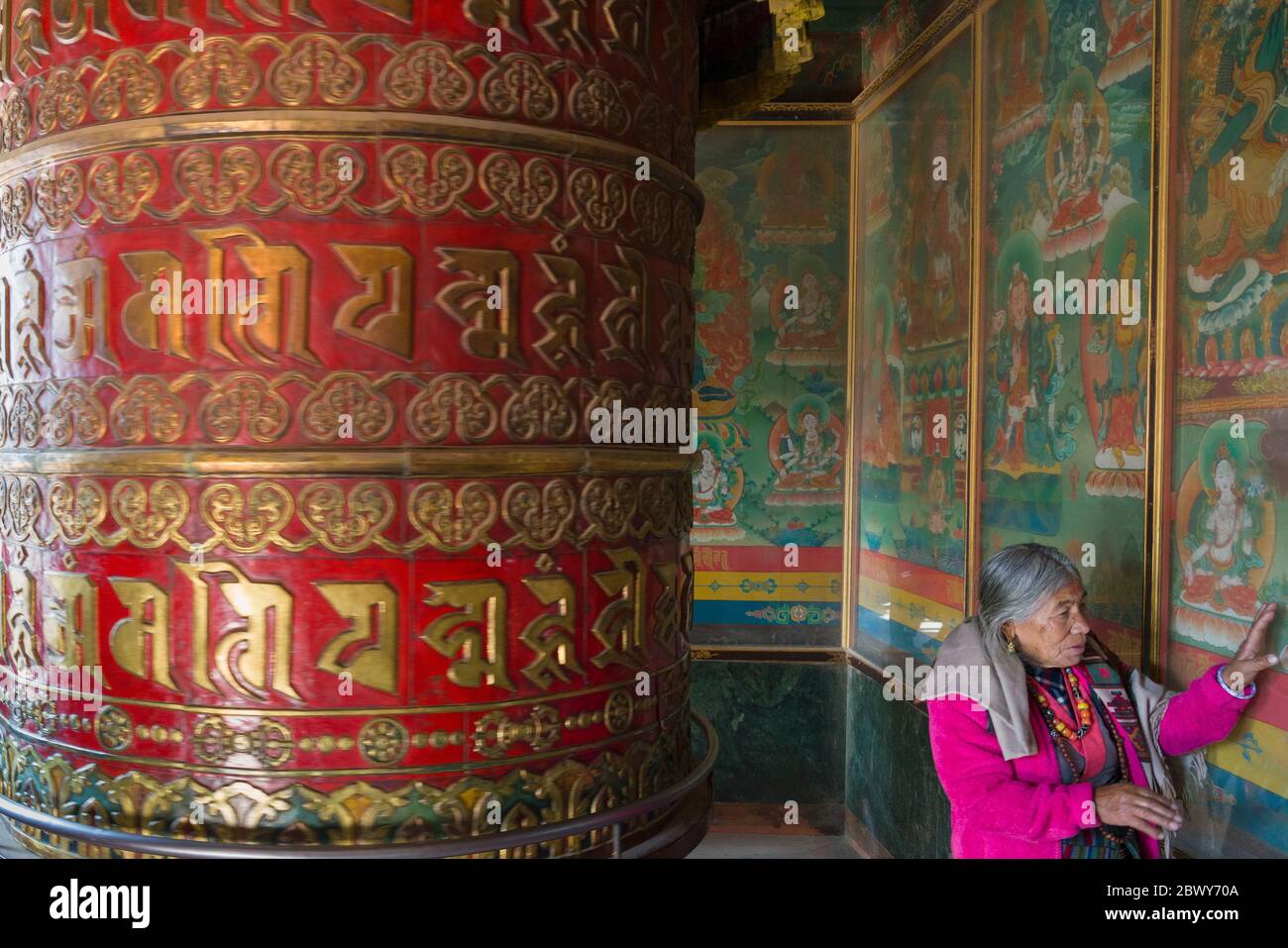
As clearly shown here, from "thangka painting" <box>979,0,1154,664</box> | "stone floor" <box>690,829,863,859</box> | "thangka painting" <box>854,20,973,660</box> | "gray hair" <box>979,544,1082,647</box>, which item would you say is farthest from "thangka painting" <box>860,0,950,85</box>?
"stone floor" <box>690,829,863,859</box>

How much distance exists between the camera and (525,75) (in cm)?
248

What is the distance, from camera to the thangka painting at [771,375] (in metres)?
5.83

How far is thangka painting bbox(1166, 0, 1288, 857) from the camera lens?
239 cm

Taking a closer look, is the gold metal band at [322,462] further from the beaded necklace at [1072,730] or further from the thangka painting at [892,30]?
the thangka painting at [892,30]

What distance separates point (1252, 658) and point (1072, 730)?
439 mm

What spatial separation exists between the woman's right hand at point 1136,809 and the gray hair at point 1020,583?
426mm

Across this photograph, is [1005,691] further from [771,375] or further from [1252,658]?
[771,375]

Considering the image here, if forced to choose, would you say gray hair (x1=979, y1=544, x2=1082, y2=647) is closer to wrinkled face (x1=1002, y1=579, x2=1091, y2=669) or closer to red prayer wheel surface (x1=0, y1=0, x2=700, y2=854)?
wrinkled face (x1=1002, y1=579, x2=1091, y2=669)

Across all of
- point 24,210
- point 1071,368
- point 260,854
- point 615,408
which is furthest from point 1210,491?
point 24,210

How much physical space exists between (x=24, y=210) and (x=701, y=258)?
3.82 meters

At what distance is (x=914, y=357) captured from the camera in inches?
194

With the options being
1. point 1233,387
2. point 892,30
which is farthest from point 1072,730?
point 892,30

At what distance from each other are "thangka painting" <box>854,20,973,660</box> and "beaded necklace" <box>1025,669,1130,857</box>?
72.9 inches

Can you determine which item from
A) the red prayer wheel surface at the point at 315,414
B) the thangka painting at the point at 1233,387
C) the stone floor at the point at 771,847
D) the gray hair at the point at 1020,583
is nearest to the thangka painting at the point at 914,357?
the stone floor at the point at 771,847
